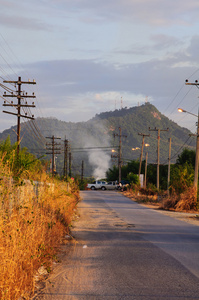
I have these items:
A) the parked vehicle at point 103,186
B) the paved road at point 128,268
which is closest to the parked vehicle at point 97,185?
the parked vehicle at point 103,186

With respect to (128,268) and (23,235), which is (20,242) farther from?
(128,268)

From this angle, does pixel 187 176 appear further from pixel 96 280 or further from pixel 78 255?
pixel 96 280

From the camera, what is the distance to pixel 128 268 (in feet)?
28.1

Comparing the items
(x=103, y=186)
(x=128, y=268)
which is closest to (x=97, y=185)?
(x=103, y=186)

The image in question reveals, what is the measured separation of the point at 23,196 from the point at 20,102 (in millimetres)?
23817

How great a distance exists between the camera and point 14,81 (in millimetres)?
33375

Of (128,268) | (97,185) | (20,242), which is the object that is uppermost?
(20,242)

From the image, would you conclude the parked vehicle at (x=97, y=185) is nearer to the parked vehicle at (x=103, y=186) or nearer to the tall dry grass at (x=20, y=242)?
the parked vehicle at (x=103, y=186)

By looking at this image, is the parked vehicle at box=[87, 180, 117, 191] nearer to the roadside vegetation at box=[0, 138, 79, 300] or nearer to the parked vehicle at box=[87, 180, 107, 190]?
the parked vehicle at box=[87, 180, 107, 190]

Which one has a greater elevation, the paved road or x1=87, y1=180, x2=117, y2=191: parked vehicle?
the paved road

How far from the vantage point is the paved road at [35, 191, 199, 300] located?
6.76 meters

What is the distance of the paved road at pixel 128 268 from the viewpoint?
6.76 metres

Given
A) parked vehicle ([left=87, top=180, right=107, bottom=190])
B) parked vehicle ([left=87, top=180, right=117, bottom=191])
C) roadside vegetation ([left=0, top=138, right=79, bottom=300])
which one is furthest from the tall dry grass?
parked vehicle ([left=87, top=180, right=107, bottom=190])

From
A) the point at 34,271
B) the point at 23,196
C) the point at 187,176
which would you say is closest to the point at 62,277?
the point at 34,271
